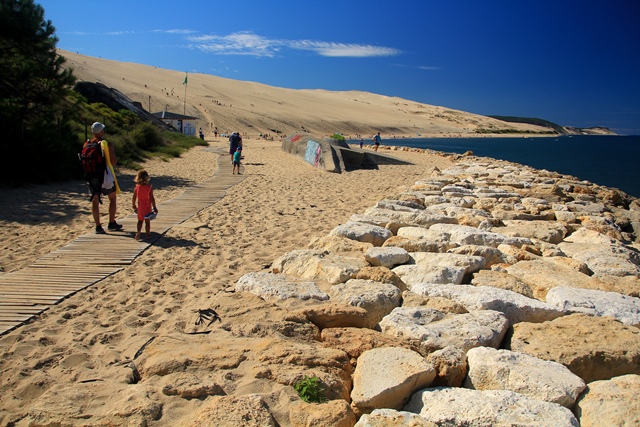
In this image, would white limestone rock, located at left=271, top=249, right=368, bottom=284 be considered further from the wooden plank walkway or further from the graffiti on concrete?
the graffiti on concrete

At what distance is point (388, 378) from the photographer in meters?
3.00

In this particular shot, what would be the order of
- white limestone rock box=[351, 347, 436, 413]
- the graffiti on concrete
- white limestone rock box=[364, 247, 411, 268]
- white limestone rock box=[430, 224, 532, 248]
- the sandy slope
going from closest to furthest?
white limestone rock box=[351, 347, 436, 413], white limestone rock box=[364, 247, 411, 268], white limestone rock box=[430, 224, 532, 248], the graffiti on concrete, the sandy slope

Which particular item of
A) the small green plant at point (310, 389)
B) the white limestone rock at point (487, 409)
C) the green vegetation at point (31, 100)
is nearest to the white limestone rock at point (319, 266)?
the small green plant at point (310, 389)

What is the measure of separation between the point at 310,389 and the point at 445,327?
4.40 feet

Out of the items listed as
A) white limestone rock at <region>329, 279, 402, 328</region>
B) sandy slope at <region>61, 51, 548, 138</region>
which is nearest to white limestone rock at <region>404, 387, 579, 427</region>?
white limestone rock at <region>329, 279, 402, 328</region>

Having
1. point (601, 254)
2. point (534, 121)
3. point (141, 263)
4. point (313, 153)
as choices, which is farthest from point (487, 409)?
point (534, 121)

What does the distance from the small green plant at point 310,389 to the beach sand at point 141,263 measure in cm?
34

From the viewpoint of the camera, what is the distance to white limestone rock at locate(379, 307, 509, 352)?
3.59 meters

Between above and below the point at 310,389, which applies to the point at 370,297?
above

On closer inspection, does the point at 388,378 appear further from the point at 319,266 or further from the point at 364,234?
the point at 364,234

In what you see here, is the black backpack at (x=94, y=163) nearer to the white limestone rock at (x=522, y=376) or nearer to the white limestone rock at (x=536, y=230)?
the white limestone rock at (x=522, y=376)

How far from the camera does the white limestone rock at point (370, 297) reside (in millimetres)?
4250

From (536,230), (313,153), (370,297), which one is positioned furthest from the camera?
(313,153)

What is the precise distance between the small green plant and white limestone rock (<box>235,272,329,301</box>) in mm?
1468
